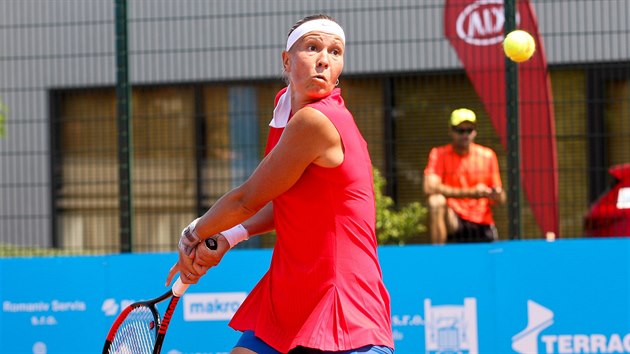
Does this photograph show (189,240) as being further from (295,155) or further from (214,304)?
(214,304)

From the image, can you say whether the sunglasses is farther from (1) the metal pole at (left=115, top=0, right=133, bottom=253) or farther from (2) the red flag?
(1) the metal pole at (left=115, top=0, right=133, bottom=253)

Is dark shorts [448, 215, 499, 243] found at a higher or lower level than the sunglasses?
lower

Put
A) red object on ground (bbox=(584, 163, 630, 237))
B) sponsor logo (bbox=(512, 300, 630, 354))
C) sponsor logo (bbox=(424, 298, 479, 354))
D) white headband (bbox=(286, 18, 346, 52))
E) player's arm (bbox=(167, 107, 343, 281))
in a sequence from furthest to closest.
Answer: red object on ground (bbox=(584, 163, 630, 237)), sponsor logo (bbox=(424, 298, 479, 354)), sponsor logo (bbox=(512, 300, 630, 354)), white headband (bbox=(286, 18, 346, 52)), player's arm (bbox=(167, 107, 343, 281))

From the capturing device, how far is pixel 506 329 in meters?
6.71

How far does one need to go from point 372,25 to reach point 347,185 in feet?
15.9

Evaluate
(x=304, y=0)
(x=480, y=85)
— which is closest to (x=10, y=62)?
(x=304, y=0)

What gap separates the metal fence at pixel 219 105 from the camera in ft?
25.5

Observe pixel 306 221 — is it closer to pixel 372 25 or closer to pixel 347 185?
pixel 347 185

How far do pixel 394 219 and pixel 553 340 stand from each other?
2754 millimetres

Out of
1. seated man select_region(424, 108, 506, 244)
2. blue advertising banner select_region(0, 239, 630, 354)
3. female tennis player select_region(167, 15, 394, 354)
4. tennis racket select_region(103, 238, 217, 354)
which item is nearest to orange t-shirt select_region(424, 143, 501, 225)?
seated man select_region(424, 108, 506, 244)

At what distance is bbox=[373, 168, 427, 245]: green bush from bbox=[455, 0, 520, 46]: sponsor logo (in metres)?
1.47

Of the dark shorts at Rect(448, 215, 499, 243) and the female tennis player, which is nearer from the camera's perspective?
the female tennis player

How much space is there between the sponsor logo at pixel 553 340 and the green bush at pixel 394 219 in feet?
7.35

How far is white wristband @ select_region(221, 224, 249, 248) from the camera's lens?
3.79 metres
